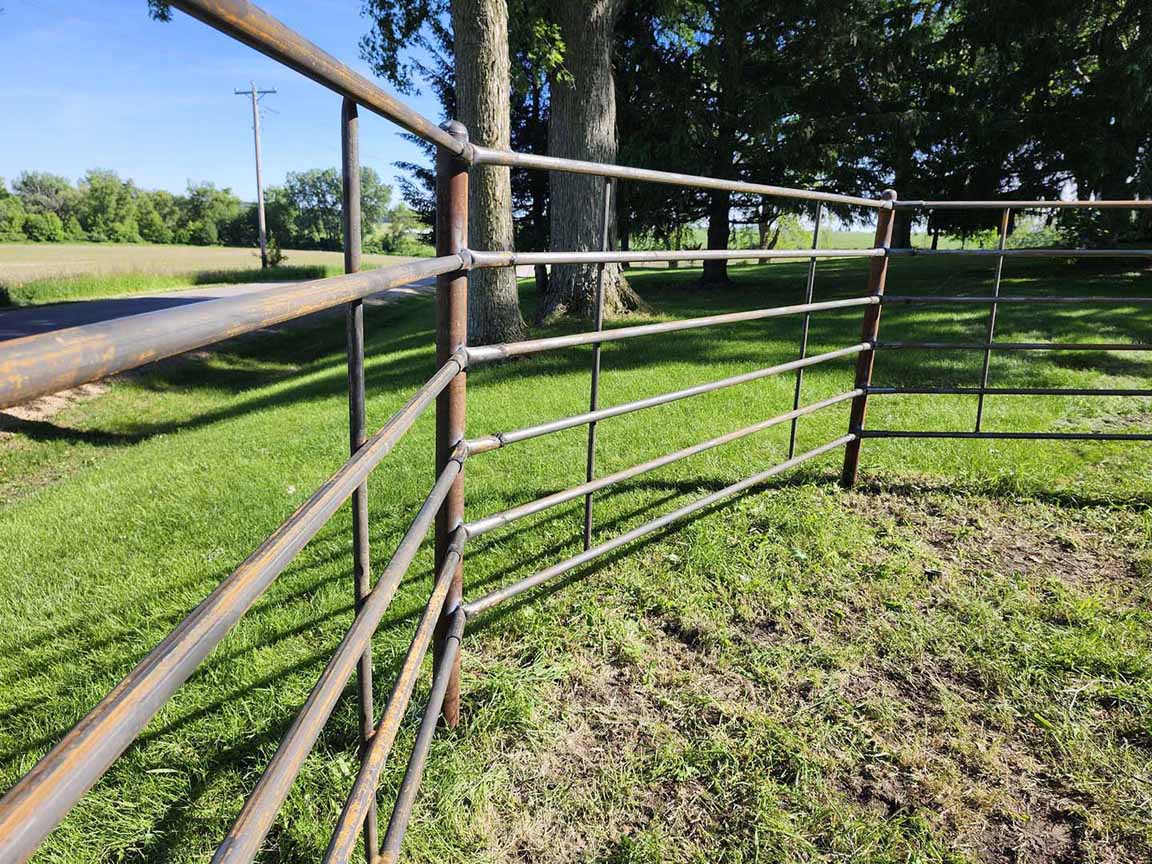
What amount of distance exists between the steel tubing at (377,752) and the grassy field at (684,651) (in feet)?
2.12

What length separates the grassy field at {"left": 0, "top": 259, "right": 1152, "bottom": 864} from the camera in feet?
6.79

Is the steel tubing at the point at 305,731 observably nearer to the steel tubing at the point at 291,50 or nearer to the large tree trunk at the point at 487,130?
the steel tubing at the point at 291,50

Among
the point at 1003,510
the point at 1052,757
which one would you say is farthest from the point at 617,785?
the point at 1003,510

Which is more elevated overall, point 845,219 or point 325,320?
point 845,219

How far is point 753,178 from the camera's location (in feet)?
61.7

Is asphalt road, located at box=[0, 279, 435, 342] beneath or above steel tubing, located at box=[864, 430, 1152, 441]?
beneath

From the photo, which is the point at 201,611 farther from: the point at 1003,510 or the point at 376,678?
the point at 1003,510

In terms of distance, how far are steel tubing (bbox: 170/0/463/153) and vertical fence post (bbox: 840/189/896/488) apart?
3341 millimetres

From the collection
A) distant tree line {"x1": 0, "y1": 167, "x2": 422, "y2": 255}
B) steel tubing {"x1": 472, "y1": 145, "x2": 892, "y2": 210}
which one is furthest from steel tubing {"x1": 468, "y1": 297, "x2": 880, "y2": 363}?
distant tree line {"x1": 0, "y1": 167, "x2": 422, "y2": 255}

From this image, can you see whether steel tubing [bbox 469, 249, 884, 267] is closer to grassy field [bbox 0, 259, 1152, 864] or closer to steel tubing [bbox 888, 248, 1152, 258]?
steel tubing [bbox 888, 248, 1152, 258]

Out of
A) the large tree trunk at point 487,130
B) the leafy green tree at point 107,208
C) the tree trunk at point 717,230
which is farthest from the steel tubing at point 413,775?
the leafy green tree at point 107,208

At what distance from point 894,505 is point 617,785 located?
265 centimetres

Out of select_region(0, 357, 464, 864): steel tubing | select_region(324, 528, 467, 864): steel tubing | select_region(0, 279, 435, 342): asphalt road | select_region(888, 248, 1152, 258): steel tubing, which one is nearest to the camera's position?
select_region(0, 357, 464, 864): steel tubing

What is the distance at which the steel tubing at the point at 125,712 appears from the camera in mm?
436
